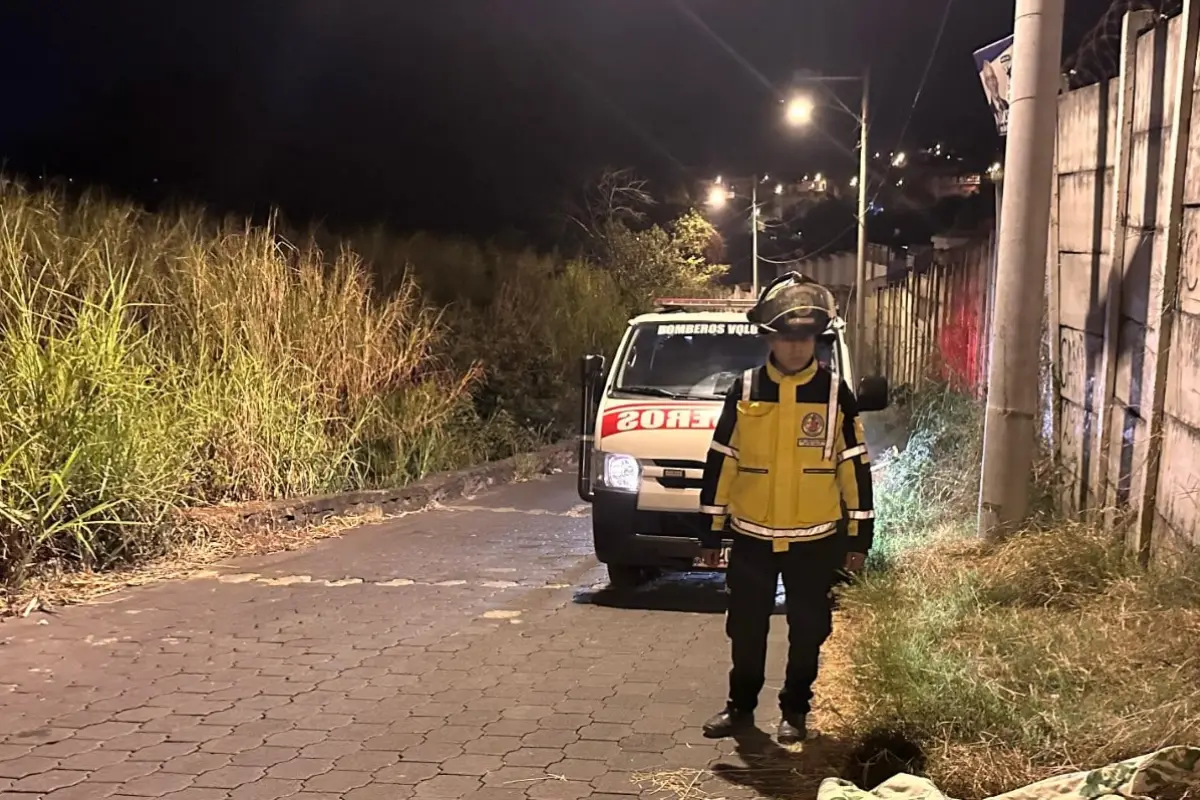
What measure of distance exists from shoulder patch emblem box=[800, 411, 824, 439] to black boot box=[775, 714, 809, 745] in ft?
3.98

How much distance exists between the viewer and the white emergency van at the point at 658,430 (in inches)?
249

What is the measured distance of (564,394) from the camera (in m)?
14.9

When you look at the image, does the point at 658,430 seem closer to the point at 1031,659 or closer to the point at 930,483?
the point at 930,483

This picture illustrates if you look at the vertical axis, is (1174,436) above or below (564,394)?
above

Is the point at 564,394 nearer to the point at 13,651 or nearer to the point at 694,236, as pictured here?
the point at 13,651

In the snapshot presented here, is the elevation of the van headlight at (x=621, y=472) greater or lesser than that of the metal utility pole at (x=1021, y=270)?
lesser

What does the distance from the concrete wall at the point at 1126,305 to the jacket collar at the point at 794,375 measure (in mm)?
1634

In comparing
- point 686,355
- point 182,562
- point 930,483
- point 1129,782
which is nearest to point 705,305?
point 686,355

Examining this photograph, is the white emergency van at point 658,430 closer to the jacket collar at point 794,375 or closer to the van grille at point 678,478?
the van grille at point 678,478

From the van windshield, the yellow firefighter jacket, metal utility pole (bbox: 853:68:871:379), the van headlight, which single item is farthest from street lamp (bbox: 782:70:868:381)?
the yellow firefighter jacket

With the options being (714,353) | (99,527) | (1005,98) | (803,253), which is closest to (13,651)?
(99,527)

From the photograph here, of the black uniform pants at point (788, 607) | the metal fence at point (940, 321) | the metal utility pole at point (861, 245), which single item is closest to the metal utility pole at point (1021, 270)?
the black uniform pants at point (788, 607)

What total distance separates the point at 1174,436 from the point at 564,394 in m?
10.8

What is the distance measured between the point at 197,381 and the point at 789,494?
5.80m
